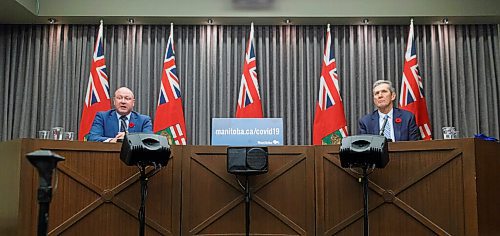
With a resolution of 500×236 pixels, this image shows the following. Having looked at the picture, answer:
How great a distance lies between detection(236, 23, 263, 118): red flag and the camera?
678cm

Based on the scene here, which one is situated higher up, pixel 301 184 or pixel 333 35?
pixel 333 35

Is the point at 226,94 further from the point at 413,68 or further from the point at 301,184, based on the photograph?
the point at 301,184

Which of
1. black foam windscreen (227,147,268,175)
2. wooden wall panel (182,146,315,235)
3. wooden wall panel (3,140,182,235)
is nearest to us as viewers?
wooden wall panel (3,140,182,235)

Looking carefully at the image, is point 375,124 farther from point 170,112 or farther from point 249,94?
point 170,112

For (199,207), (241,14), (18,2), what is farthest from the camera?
(241,14)

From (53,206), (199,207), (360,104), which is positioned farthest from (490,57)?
(53,206)

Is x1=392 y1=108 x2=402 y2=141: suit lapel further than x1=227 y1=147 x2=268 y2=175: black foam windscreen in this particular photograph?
Yes

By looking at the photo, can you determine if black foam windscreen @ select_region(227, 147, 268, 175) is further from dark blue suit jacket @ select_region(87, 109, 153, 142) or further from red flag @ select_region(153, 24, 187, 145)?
red flag @ select_region(153, 24, 187, 145)

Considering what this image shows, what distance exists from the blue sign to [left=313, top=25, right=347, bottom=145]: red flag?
1.60m

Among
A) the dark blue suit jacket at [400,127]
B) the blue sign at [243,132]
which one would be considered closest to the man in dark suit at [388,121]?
the dark blue suit jacket at [400,127]

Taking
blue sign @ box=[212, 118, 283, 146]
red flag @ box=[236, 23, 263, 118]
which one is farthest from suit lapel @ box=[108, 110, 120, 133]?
red flag @ box=[236, 23, 263, 118]

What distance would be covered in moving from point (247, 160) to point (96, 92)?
303cm

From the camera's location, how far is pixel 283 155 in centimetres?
449

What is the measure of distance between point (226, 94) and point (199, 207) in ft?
9.15
